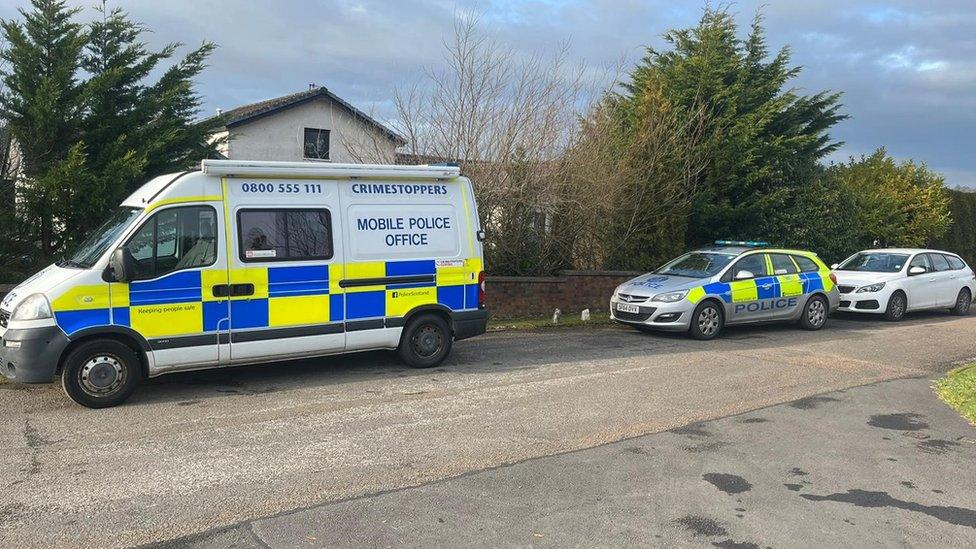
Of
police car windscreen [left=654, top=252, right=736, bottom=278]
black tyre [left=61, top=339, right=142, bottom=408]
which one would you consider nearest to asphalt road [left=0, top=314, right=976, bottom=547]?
black tyre [left=61, top=339, right=142, bottom=408]

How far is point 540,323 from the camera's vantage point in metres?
13.2

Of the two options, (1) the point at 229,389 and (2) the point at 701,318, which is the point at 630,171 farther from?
(1) the point at 229,389

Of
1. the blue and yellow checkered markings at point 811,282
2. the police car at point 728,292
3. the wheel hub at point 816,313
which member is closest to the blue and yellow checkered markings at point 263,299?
the police car at point 728,292

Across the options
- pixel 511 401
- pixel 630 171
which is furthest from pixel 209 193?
pixel 630 171

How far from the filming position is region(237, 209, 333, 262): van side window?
25.7 ft

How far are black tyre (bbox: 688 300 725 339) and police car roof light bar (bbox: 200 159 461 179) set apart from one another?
4.93 meters

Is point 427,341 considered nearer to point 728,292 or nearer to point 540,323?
Answer: point 540,323

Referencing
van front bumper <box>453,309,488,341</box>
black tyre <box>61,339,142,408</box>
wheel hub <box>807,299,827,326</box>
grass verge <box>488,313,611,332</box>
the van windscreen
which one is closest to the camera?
A: black tyre <box>61,339,142,408</box>

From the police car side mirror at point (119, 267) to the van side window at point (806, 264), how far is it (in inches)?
428

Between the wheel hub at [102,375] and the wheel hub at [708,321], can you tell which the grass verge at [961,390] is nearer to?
the wheel hub at [708,321]

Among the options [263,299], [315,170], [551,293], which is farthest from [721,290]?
[263,299]

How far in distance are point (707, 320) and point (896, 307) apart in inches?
223

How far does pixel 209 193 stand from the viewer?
7.69m

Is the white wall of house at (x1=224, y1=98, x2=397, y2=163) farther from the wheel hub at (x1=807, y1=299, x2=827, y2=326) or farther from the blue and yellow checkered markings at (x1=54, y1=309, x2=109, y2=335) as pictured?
the blue and yellow checkered markings at (x1=54, y1=309, x2=109, y2=335)
